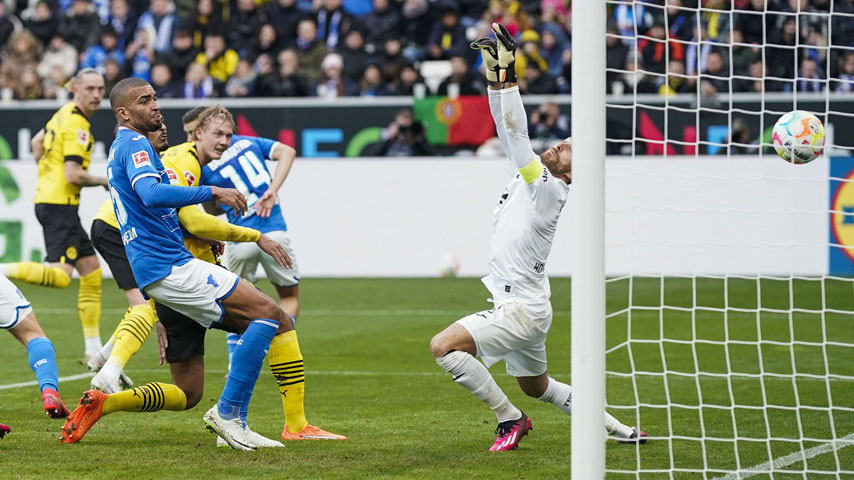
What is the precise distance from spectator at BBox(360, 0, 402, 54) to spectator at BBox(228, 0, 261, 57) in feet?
6.61

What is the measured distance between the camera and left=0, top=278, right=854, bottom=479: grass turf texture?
5922 mm

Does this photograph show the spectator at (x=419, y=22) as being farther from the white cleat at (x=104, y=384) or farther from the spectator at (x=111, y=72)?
the white cleat at (x=104, y=384)

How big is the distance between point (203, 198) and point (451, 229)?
38.5ft

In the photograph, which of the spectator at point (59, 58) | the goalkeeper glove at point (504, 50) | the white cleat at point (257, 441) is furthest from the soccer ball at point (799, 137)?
the spectator at point (59, 58)

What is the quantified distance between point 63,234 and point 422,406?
13.4 feet

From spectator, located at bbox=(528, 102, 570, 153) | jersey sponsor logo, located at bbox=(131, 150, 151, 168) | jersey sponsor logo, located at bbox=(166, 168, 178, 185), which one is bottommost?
spectator, located at bbox=(528, 102, 570, 153)

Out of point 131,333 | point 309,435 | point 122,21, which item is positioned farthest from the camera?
point 122,21

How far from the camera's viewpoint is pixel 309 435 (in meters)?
6.64

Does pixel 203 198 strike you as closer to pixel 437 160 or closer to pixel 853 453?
pixel 853 453

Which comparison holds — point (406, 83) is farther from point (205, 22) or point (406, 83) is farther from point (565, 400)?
point (565, 400)

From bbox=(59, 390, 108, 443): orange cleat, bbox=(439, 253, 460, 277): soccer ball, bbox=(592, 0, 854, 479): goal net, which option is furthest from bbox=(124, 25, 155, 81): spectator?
bbox=(59, 390, 108, 443): orange cleat

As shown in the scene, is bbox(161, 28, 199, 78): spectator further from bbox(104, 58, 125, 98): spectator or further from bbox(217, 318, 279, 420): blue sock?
bbox(217, 318, 279, 420): blue sock

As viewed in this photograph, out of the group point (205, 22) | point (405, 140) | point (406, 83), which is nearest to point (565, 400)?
point (405, 140)

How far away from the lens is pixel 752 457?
240 inches
